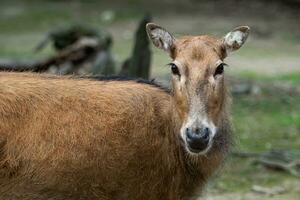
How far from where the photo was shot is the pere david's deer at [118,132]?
6.60 metres

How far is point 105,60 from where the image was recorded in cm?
1192

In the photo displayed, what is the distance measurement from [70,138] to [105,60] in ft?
17.1

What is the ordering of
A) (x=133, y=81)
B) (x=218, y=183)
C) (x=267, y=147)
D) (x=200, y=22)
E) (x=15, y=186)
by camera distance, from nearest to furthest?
(x=15, y=186) < (x=133, y=81) < (x=218, y=183) < (x=267, y=147) < (x=200, y=22)

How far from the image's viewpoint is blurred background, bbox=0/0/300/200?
10441 millimetres

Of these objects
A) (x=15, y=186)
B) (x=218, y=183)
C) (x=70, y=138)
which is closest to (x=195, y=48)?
(x=70, y=138)

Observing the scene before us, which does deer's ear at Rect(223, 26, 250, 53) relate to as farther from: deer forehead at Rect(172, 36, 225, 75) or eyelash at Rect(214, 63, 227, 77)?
eyelash at Rect(214, 63, 227, 77)

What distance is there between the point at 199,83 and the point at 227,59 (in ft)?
35.8

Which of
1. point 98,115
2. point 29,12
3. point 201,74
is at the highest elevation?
point 201,74

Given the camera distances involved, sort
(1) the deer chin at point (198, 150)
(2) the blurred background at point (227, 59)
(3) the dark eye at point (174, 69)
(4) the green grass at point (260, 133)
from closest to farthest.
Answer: (1) the deer chin at point (198, 150), (3) the dark eye at point (174, 69), (4) the green grass at point (260, 133), (2) the blurred background at point (227, 59)

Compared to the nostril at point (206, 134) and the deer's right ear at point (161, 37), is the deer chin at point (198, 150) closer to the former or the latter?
the nostril at point (206, 134)

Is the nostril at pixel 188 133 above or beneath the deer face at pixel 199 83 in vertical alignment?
beneath

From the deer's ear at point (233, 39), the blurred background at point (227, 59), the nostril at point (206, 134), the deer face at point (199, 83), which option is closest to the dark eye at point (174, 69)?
the deer face at point (199, 83)

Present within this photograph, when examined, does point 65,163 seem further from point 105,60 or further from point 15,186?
point 105,60

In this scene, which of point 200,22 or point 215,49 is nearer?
point 215,49
